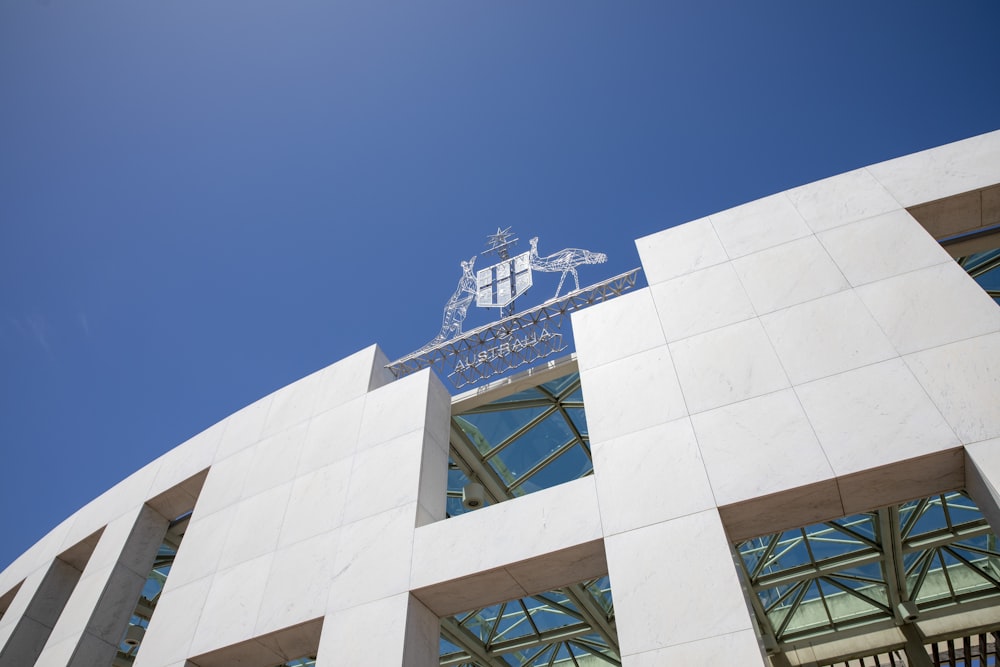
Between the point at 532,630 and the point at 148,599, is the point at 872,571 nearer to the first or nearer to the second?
the point at 532,630

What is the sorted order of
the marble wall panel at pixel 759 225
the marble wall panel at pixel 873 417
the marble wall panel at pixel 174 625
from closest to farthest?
the marble wall panel at pixel 873 417 → the marble wall panel at pixel 174 625 → the marble wall panel at pixel 759 225

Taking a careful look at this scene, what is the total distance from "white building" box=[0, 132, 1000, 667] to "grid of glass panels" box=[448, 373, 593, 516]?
0.11m

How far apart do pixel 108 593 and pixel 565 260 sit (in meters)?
14.6

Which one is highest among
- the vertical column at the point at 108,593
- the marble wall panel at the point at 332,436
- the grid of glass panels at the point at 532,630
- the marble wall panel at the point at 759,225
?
the marble wall panel at the point at 759,225

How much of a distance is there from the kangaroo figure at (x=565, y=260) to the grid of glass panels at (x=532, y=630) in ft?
42.5

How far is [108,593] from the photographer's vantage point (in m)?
16.7

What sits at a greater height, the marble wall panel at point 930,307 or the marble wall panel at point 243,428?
the marble wall panel at point 243,428

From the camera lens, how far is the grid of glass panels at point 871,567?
77.8 ft

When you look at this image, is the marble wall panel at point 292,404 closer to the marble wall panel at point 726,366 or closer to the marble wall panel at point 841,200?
the marble wall panel at point 726,366

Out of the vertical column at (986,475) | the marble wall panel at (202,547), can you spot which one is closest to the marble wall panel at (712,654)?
the vertical column at (986,475)

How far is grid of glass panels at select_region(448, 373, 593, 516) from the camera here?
763 inches

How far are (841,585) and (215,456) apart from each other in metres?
24.3

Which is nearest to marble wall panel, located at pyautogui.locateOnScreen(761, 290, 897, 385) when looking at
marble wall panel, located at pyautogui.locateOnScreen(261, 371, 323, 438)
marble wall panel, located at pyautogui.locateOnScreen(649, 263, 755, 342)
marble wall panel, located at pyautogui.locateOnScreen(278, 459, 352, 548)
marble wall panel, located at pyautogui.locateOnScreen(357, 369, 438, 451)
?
marble wall panel, located at pyautogui.locateOnScreen(649, 263, 755, 342)

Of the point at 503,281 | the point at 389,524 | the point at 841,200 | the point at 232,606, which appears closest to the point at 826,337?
the point at 841,200
